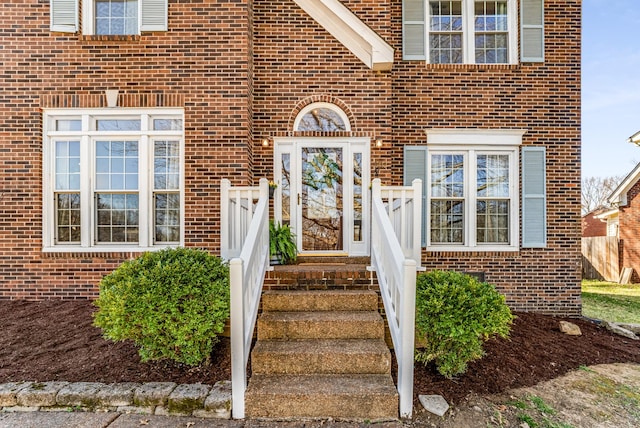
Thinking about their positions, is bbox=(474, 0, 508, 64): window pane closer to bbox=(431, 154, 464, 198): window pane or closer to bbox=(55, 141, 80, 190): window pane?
bbox=(431, 154, 464, 198): window pane

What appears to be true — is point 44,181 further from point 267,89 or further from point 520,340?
point 520,340

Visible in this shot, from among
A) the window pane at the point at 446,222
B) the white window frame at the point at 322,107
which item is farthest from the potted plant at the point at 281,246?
the window pane at the point at 446,222

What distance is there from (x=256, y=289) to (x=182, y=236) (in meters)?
2.43

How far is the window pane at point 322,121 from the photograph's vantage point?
6098 millimetres

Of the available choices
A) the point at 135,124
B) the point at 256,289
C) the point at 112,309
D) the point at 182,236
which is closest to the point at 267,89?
the point at 135,124

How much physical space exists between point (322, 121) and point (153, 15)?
3.10 m

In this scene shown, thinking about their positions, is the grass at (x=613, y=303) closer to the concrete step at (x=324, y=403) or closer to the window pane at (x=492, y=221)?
the window pane at (x=492, y=221)

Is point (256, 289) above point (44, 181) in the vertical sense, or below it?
below

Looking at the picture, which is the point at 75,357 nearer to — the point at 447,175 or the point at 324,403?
the point at 324,403

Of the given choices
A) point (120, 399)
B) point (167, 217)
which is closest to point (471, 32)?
point (167, 217)

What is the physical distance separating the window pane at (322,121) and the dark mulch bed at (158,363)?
3679mm

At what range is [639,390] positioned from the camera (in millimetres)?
3801

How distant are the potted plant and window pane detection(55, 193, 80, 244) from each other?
3160 mm

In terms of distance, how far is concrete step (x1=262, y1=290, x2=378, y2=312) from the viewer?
4.09 m
